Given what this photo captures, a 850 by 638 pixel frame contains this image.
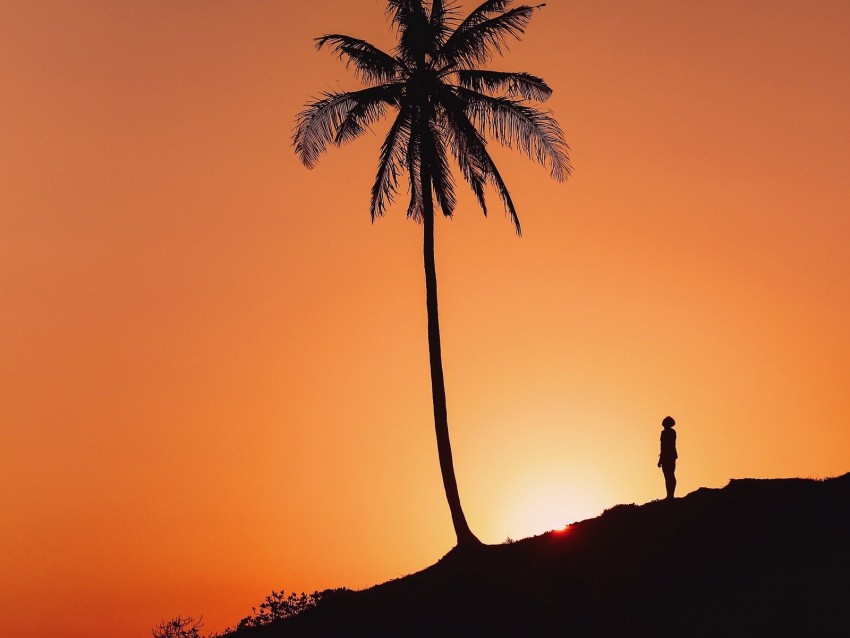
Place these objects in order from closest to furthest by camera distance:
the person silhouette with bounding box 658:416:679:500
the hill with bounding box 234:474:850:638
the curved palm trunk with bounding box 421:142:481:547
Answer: the hill with bounding box 234:474:850:638, the person silhouette with bounding box 658:416:679:500, the curved palm trunk with bounding box 421:142:481:547

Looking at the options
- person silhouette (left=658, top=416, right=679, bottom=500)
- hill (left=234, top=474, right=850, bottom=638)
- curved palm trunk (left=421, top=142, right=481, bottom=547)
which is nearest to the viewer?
hill (left=234, top=474, right=850, bottom=638)

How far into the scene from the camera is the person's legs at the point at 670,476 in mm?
34938

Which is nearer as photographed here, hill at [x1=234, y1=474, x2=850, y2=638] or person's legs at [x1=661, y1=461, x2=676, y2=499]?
hill at [x1=234, y1=474, x2=850, y2=638]

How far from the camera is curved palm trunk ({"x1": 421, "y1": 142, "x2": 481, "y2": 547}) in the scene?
119 feet

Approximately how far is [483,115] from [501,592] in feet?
49.7

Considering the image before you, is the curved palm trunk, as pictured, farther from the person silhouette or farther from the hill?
the person silhouette

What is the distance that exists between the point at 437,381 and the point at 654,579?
9.65m

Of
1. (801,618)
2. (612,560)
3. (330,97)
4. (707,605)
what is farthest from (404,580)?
(330,97)

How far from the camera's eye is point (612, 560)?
3244cm

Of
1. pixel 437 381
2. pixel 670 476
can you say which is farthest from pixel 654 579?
pixel 437 381

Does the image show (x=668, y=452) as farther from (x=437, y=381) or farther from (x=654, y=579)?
(x=437, y=381)

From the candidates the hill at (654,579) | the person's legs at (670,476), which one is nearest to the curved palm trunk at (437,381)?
the hill at (654,579)

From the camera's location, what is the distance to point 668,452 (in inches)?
1368

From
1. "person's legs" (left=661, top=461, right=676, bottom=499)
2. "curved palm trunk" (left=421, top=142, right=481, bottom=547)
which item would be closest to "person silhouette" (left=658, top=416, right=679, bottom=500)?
"person's legs" (left=661, top=461, right=676, bottom=499)
